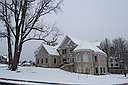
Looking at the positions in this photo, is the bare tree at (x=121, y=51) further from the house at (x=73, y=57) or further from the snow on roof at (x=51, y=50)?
the snow on roof at (x=51, y=50)

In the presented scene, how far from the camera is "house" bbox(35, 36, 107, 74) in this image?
172 ft

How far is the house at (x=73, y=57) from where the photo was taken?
52.4 metres

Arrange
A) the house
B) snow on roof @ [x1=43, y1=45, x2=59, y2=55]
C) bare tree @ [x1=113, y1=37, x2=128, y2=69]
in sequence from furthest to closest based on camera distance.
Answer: bare tree @ [x1=113, y1=37, x2=128, y2=69] < snow on roof @ [x1=43, y1=45, x2=59, y2=55] < the house

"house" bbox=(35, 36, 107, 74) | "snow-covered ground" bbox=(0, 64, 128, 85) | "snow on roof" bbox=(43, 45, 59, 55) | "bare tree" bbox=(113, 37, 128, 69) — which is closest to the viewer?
"snow-covered ground" bbox=(0, 64, 128, 85)

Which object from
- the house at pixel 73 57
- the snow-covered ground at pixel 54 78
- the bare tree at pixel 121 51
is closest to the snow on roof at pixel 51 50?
the house at pixel 73 57

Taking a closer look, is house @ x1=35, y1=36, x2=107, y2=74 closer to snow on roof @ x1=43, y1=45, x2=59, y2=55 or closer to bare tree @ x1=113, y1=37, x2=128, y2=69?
snow on roof @ x1=43, y1=45, x2=59, y2=55

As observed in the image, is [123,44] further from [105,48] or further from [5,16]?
[5,16]

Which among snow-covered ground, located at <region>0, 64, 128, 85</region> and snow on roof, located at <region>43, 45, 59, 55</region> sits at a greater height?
snow on roof, located at <region>43, 45, 59, 55</region>

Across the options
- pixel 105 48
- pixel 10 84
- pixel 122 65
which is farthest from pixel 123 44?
pixel 10 84

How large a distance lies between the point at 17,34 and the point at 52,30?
5.78m

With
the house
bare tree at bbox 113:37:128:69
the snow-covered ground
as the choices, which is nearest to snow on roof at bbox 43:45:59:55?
the house

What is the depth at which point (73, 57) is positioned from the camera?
55062 millimetres

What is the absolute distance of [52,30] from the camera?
37.1 metres

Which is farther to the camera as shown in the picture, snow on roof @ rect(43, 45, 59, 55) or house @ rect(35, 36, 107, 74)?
snow on roof @ rect(43, 45, 59, 55)
